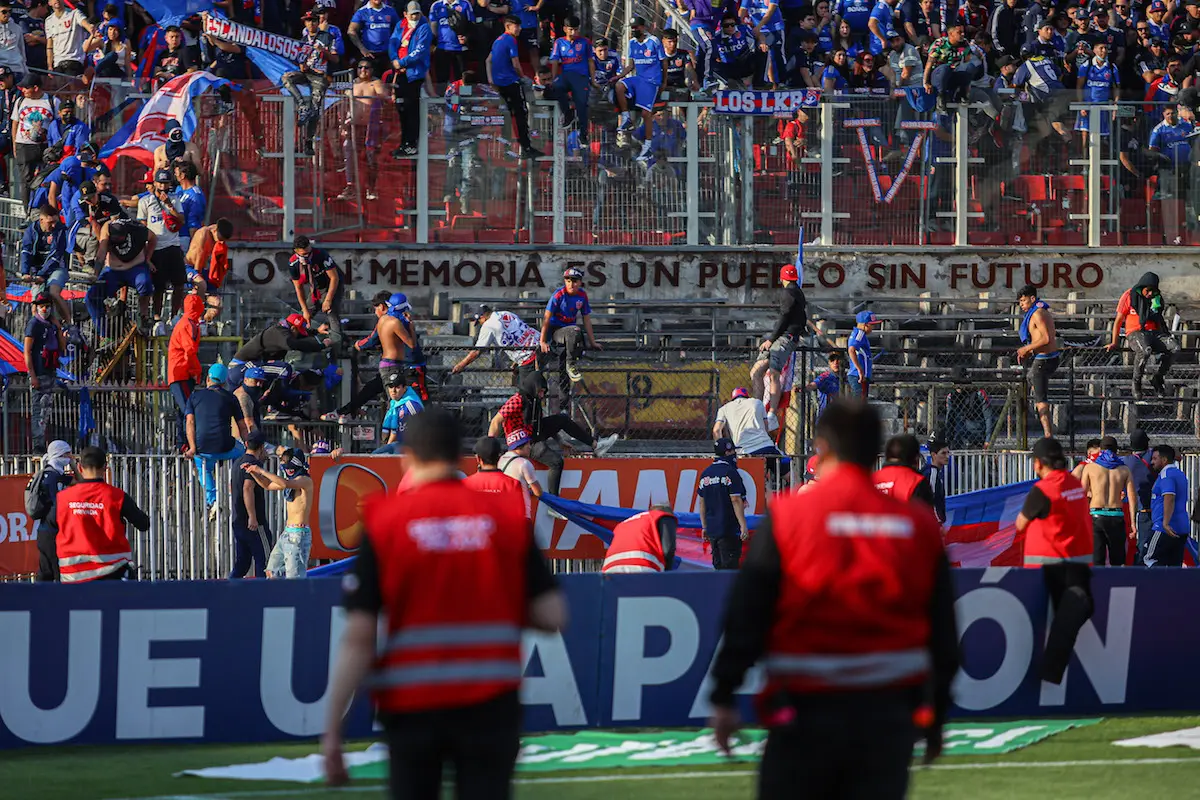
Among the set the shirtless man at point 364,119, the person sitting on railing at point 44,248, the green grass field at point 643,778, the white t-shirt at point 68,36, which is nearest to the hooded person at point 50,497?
the green grass field at point 643,778

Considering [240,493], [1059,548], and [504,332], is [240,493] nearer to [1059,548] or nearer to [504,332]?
[504,332]

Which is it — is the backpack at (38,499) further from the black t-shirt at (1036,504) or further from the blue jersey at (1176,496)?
the blue jersey at (1176,496)

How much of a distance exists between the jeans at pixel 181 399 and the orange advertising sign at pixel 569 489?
6.37 ft

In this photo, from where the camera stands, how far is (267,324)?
23.9m

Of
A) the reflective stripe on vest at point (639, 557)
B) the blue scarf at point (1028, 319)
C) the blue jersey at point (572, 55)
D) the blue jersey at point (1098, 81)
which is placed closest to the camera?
the reflective stripe on vest at point (639, 557)

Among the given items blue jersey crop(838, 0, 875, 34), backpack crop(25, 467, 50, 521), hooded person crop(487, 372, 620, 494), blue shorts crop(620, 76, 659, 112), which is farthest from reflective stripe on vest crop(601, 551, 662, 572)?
blue jersey crop(838, 0, 875, 34)

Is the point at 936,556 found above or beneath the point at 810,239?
beneath

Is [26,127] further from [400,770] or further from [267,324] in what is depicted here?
[400,770]

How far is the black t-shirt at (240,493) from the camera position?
57.7 feet

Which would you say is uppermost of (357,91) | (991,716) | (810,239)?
(357,91)

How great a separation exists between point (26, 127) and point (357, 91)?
433 centimetres

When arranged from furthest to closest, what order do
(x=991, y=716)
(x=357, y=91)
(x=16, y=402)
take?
(x=357, y=91) → (x=16, y=402) → (x=991, y=716)

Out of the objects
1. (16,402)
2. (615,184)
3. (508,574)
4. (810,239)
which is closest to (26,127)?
(16,402)

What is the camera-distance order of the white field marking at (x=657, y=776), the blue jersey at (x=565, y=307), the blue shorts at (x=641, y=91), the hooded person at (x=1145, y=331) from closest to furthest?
the white field marking at (x=657, y=776), the blue jersey at (x=565, y=307), the hooded person at (x=1145, y=331), the blue shorts at (x=641, y=91)
